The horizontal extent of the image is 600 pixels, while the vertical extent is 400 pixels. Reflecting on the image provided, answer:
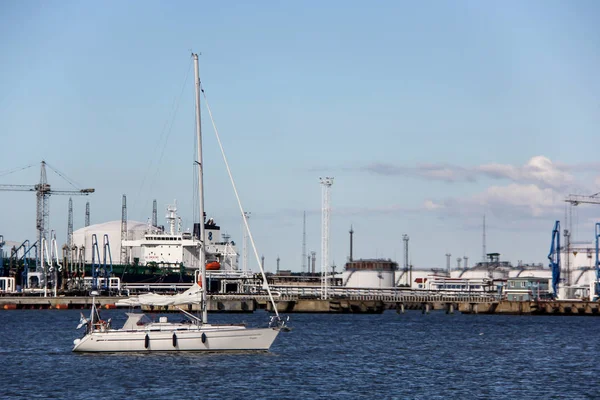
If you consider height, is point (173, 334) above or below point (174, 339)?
above

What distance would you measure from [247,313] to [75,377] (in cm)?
8995

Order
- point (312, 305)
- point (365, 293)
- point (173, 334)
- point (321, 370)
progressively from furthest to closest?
1. point (365, 293)
2. point (312, 305)
3. point (173, 334)
4. point (321, 370)

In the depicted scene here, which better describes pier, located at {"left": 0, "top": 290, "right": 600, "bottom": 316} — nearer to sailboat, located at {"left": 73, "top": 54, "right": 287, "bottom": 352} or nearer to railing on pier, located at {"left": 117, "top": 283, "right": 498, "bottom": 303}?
railing on pier, located at {"left": 117, "top": 283, "right": 498, "bottom": 303}

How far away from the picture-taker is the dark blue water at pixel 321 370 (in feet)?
159

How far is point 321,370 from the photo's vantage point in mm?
57875

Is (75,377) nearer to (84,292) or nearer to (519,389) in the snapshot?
(519,389)

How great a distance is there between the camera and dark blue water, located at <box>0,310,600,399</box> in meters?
48.3

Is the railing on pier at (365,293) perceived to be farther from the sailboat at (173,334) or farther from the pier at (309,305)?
the sailboat at (173,334)

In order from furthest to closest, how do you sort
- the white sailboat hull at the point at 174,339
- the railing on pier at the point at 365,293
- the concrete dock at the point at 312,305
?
the railing on pier at the point at 365,293
the concrete dock at the point at 312,305
the white sailboat hull at the point at 174,339

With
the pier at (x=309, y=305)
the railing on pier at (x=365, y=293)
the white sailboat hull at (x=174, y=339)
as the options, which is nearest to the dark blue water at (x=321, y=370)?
the white sailboat hull at (x=174, y=339)

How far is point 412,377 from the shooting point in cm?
5572

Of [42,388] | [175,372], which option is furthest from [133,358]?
[42,388]

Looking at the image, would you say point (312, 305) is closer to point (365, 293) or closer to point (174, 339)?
point (365, 293)

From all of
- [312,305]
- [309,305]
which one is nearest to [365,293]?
[312,305]
